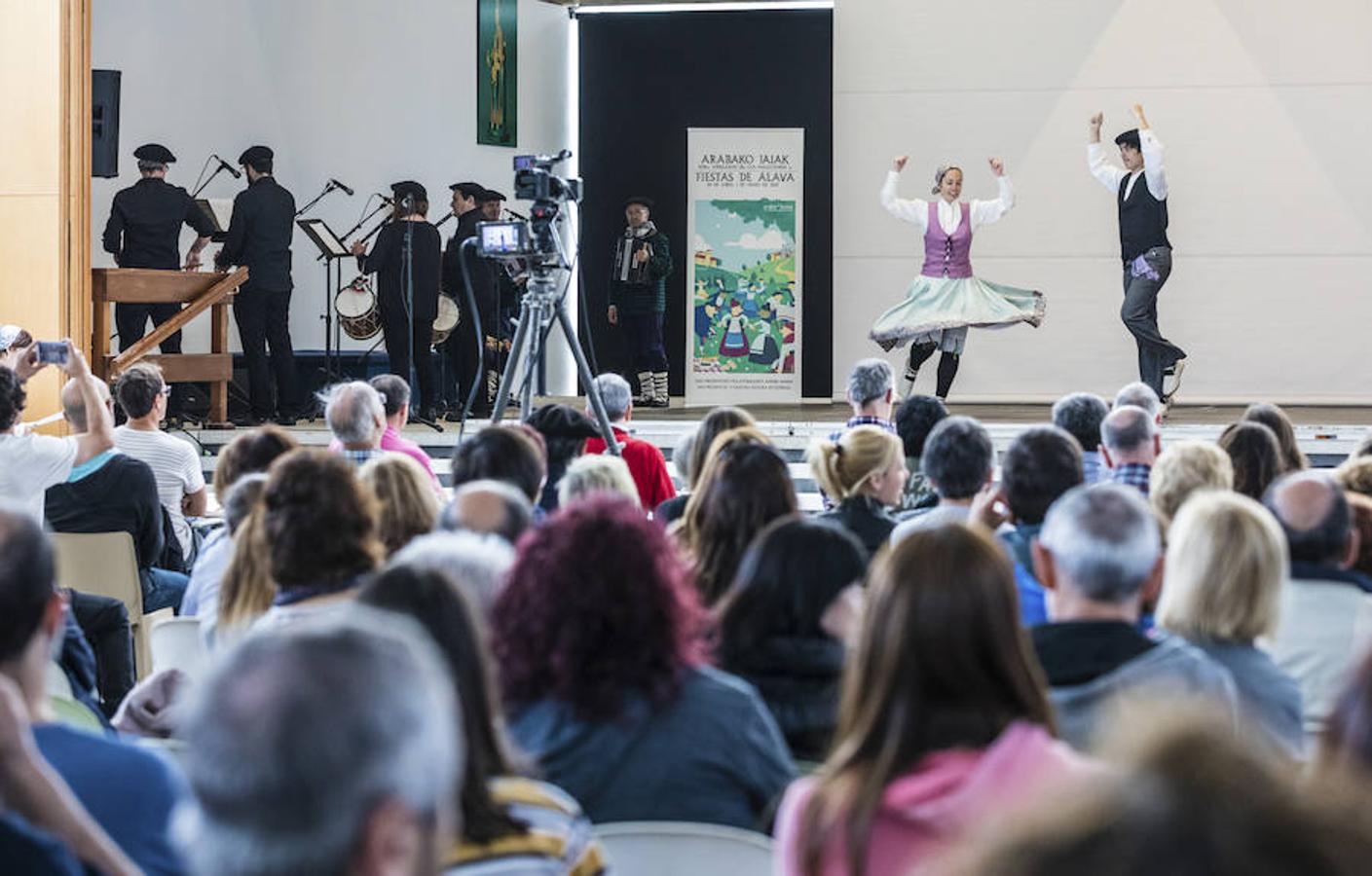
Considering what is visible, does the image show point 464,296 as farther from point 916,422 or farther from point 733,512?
point 733,512

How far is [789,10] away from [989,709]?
396 inches

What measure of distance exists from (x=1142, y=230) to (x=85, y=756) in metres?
8.25

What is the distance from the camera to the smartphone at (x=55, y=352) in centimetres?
471

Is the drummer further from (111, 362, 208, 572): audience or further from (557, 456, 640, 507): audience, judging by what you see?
(557, 456, 640, 507): audience

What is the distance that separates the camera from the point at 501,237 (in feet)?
19.3

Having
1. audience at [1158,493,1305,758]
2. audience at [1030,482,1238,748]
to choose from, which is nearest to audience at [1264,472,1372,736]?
audience at [1158,493,1305,758]

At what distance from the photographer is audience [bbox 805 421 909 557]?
3949 mm

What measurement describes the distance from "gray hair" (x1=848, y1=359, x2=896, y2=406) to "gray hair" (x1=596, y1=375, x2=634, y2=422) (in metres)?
0.74

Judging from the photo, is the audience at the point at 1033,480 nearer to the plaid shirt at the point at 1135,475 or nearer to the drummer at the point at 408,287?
the plaid shirt at the point at 1135,475

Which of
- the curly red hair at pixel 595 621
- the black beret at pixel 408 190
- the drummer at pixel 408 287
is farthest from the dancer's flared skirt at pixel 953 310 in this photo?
the curly red hair at pixel 595 621

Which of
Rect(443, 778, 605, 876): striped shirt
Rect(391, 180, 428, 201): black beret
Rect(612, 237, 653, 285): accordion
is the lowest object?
Rect(443, 778, 605, 876): striped shirt

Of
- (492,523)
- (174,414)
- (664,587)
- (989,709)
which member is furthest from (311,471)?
(174,414)

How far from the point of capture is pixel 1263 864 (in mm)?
642

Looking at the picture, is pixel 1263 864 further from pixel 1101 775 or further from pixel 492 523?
pixel 492 523
